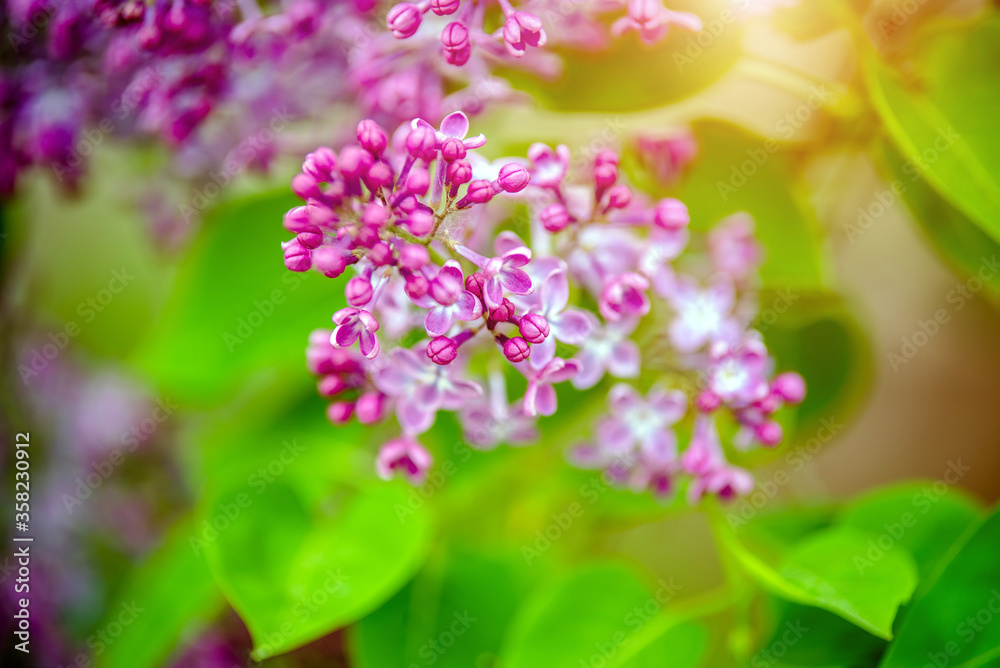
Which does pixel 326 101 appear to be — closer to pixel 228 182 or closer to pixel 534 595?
pixel 228 182

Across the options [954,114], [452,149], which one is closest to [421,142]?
[452,149]

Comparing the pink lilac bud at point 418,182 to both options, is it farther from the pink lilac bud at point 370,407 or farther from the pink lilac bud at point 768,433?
the pink lilac bud at point 768,433

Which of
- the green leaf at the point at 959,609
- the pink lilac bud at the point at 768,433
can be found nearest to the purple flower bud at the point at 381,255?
the pink lilac bud at the point at 768,433

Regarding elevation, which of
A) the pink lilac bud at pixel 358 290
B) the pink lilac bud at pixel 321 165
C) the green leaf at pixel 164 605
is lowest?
the green leaf at pixel 164 605

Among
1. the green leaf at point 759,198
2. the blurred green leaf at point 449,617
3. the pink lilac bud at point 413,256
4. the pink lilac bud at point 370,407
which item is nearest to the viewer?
the pink lilac bud at point 413,256

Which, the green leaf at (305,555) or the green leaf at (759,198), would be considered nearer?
the green leaf at (305,555)

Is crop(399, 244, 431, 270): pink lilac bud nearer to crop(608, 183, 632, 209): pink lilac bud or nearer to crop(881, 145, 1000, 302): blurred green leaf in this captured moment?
crop(608, 183, 632, 209): pink lilac bud

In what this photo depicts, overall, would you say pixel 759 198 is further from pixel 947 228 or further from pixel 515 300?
pixel 515 300
